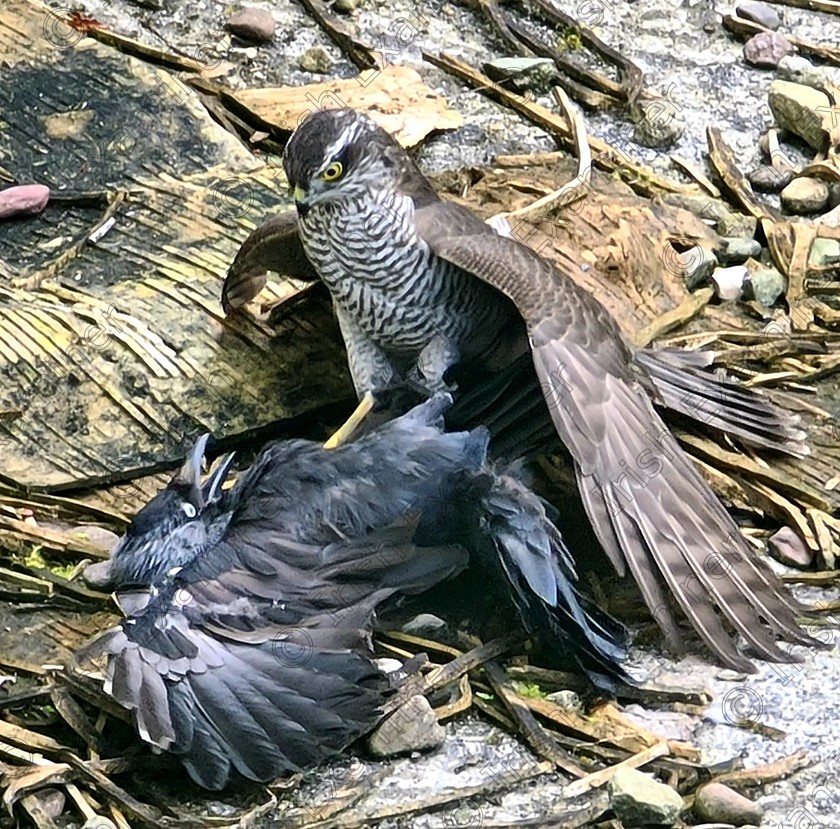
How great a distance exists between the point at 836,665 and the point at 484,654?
0.65m

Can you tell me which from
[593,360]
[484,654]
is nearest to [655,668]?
[484,654]

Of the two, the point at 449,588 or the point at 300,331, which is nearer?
the point at 449,588

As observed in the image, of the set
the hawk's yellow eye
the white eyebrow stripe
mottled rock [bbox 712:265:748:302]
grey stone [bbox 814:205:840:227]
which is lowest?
mottled rock [bbox 712:265:748:302]

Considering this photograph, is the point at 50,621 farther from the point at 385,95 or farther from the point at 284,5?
the point at 284,5

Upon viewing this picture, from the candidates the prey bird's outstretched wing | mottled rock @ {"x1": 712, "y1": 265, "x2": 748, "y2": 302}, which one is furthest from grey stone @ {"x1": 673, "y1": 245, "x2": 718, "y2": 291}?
the prey bird's outstretched wing

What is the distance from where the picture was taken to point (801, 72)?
4844mm

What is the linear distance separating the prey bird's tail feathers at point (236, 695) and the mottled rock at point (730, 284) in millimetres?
1786

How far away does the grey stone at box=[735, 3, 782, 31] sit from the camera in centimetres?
504

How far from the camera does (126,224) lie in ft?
12.7

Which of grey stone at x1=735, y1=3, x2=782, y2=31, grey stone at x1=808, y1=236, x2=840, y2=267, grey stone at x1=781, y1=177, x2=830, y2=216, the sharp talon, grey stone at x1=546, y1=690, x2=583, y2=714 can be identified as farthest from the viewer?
grey stone at x1=735, y1=3, x2=782, y2=31

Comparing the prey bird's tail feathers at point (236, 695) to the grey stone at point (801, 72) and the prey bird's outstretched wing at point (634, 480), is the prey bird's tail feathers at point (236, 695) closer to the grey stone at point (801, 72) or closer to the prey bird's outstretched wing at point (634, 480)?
the prey bird's outstretched wing at point (634, 480)

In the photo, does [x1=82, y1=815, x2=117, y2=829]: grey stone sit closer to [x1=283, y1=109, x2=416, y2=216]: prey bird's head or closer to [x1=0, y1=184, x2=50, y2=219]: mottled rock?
[x1=283, y1=109, x2=416, y2=216]: prey bird's head

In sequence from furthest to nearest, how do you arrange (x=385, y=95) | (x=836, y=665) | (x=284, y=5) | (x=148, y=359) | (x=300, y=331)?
(x=284, y=5) < (x=385, y=95) < (x=300, y=331) < (x=148, y=359) < (x=836, y=665)

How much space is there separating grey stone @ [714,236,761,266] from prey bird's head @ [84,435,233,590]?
70.2 inches
